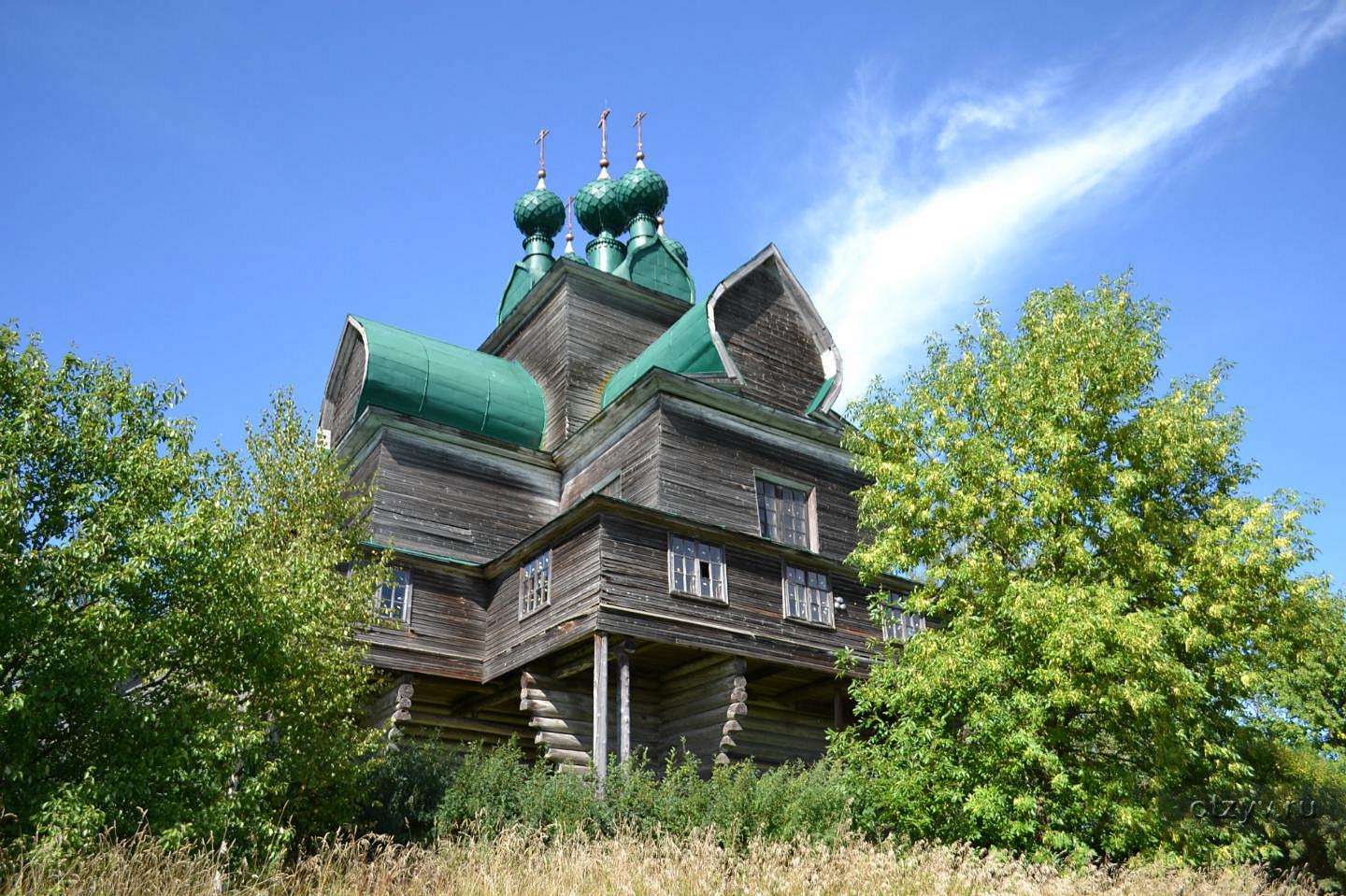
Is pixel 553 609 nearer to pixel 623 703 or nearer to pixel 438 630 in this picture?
pixel 623 703

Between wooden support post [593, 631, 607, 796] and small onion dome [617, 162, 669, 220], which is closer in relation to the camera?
wooden support post [593, 631, 607, 796]

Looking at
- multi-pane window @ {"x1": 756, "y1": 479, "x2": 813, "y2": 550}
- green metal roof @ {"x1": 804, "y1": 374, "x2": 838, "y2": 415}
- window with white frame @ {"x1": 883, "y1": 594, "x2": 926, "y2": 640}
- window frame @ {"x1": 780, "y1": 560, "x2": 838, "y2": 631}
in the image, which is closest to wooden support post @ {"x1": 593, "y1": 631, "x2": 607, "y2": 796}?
window frame @ {"x1": 780, "y1": 560, "x2": 838, "y2": 631}

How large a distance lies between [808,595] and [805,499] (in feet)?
10.1

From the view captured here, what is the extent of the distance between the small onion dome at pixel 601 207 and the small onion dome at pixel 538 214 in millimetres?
1583

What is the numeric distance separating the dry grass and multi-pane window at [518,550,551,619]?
8.37m

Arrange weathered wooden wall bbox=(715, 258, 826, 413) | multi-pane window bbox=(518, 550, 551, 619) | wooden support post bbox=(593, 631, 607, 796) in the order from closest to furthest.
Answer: wooden support post bbox=(593, 631, 607, 796), multi-pane window bbox=(518, 550, 551, 619), weathered wooden wall bbox=(715, 258, 826, 413)

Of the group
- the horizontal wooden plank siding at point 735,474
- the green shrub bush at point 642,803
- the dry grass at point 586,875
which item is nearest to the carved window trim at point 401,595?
the horizontal wooden plank siding at point 735,474

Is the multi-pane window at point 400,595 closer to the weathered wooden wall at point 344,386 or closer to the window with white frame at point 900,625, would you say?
the weathered wooden wall at point 344,386

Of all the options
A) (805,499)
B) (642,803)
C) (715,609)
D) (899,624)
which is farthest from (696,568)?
(642,803)

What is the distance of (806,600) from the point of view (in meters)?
20.2

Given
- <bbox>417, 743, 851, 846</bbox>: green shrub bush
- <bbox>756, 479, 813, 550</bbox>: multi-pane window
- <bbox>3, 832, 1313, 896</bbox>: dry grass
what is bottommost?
<bbox>3, 832, 1313, 896</bbox>: dry grass

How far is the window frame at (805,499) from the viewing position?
21.9 meters

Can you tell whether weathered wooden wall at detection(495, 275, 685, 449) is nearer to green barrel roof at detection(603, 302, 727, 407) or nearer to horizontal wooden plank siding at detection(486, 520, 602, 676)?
green barrel roof at detection(603, 302, 727, 407)

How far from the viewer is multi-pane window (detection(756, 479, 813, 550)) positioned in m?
22.0
